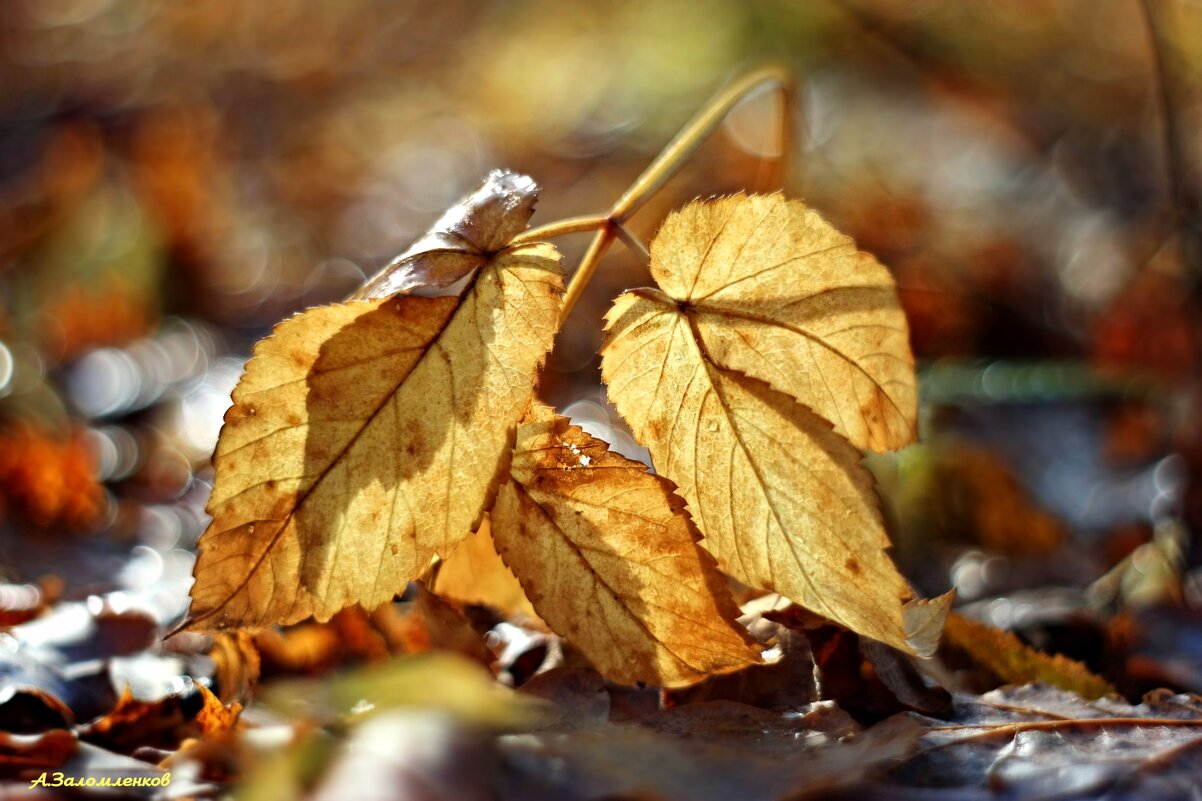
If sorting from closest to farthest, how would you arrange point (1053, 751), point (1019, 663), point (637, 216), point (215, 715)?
point (1053, 751) < point (215, 715) < point (1019, 663) < point (637, 216)

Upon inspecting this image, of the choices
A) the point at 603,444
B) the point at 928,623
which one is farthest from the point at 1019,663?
the point at 603,444

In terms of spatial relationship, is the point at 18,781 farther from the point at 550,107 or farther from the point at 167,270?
the point at 550,107

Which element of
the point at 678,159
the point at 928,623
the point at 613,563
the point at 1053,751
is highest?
the point at 678,159

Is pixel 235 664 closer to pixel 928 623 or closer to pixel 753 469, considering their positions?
pixel 753 469

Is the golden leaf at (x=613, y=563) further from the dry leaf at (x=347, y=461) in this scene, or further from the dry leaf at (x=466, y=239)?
the dry leaf at (x=466, y=239)

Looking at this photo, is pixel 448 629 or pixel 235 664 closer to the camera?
pixel 448 629

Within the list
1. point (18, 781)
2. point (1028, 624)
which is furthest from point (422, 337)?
point (1028, 624)

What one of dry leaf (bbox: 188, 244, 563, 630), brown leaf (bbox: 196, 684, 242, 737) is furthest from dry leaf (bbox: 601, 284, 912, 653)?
brown leaf (bbox: 196, 684, 242, 737)
